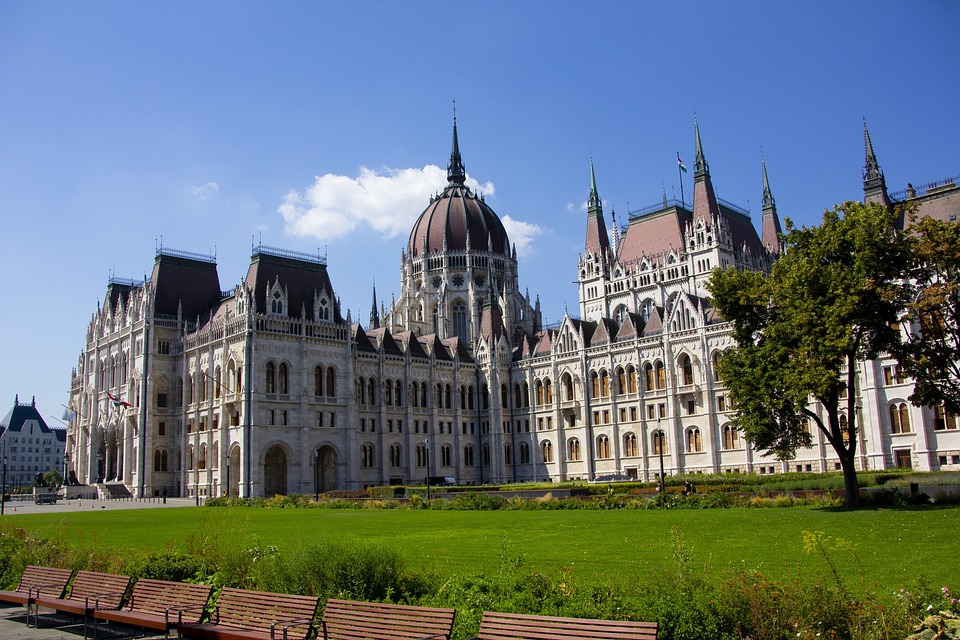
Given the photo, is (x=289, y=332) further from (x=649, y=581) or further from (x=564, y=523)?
(x=649, y=581)

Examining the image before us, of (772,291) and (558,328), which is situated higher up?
(558,328)

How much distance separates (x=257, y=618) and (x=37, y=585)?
655cm

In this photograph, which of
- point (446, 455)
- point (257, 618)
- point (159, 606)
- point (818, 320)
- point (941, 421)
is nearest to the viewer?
point (257, 618)

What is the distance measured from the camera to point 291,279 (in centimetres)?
7588

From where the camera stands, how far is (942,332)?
107 ft

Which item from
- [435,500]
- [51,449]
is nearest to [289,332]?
[435,500]

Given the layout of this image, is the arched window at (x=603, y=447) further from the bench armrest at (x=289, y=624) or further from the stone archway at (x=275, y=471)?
the bench armrest at (x=289, y=624)

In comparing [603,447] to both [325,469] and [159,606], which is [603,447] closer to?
[325,469]

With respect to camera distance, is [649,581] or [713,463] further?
[713,463]

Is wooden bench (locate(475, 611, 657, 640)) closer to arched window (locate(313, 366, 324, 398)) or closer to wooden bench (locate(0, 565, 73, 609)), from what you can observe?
wooden bench (locate(0, 565, 73, 609))

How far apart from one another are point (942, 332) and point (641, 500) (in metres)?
15.3

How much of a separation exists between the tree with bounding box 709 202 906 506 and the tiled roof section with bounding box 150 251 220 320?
59521 millimetres

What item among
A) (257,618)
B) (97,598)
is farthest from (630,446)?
(257,618)

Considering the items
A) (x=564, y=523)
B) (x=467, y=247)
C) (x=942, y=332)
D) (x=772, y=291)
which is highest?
(x=467, y=247)
